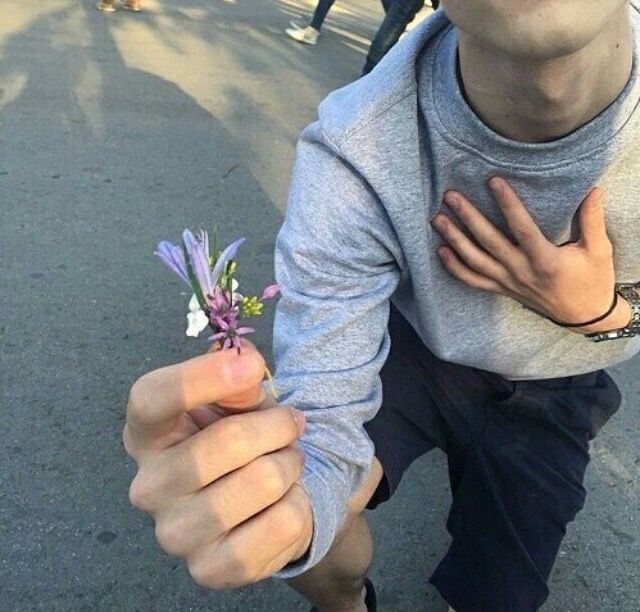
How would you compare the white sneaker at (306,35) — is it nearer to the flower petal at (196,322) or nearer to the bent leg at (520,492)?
the bent leg at (520,492)

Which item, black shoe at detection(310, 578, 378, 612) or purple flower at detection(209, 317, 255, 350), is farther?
black shoe at detection(310, 578, 378, 612)

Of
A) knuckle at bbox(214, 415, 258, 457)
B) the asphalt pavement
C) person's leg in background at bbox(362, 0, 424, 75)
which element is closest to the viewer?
knuckle at bbox(214, 415, 258, 457)

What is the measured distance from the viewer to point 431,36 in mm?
1606

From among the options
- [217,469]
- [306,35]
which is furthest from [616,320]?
[306,35]

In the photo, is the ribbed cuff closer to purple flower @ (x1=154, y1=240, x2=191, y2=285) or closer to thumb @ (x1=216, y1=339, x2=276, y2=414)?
thumb @ (x1=216, y1=339, x2=276, y2=414)

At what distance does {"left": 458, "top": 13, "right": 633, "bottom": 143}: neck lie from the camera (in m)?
1.36

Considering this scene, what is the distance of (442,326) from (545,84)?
0.54 m

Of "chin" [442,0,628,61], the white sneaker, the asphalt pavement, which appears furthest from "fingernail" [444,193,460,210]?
the white sneaker

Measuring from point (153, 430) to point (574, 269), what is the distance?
817 mm

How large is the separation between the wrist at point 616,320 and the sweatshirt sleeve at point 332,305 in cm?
38

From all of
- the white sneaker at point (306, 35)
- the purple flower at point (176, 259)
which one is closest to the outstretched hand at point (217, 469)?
the purple flower at point (176, 259)

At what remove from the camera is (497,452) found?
186 centimetres

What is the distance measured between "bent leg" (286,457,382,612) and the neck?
0.69 metres

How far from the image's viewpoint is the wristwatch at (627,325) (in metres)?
1.68
